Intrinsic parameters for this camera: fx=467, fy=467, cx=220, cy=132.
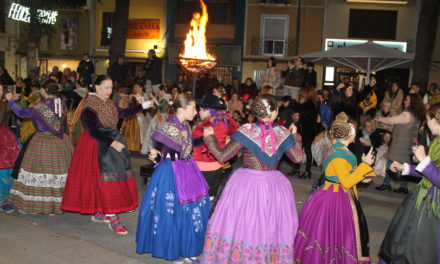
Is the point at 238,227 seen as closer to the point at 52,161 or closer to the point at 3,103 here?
the point at 52,161

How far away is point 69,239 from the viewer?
5.77 metres

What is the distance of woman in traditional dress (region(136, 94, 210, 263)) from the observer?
15.9 feet

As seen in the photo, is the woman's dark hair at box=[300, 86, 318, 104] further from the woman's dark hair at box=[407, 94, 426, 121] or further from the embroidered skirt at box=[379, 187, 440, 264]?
the embroidered skirt at box=[379, 187, 440, 264]

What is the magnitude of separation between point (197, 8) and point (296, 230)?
946 inches

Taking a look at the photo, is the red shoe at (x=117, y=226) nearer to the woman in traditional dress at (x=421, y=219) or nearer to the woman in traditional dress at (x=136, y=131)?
the woman in traditional dress at (x=421, y=219)

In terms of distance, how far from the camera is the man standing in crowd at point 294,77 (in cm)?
1288

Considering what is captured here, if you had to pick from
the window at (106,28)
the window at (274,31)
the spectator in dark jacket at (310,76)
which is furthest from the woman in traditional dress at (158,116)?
the window at (106,28)

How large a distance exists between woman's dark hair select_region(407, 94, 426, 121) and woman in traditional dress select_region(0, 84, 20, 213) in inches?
263

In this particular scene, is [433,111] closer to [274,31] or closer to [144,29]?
[274,31]

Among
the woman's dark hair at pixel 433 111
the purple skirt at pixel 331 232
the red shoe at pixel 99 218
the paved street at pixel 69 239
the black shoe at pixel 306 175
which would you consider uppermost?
the woman's dark hair at pixel 433 111

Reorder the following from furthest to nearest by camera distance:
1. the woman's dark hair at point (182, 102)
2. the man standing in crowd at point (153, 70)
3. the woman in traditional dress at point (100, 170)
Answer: the man standing in crowd at point (153, 70), the woman in traditional dress at point (100, 170), the woman's dark hair at point (182, 102)

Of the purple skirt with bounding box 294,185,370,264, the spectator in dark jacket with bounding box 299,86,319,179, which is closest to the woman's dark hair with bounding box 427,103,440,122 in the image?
the purple skirt with bounding box 294,185,370,264

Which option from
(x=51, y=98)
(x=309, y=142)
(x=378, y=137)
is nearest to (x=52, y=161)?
(x=51, y=98)

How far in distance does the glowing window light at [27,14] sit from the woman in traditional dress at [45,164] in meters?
19.7
